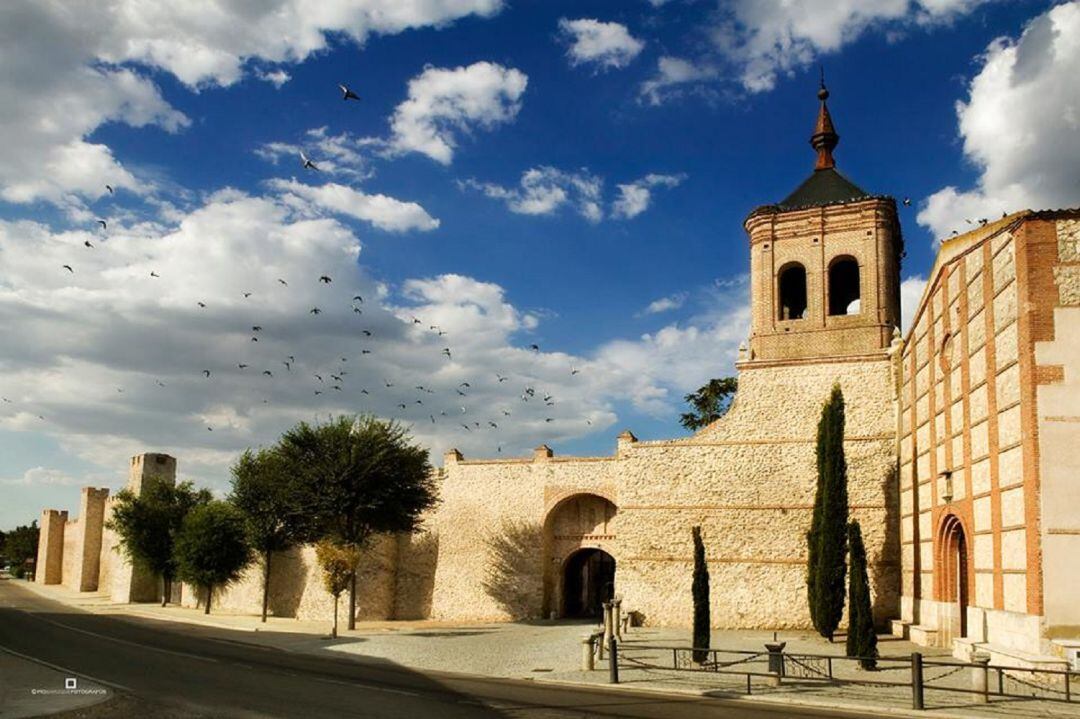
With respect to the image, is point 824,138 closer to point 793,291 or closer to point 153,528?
point 793,291

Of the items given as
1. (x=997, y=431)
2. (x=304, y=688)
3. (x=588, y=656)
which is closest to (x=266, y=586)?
(x=588, y=656)

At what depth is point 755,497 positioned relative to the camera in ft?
92.6

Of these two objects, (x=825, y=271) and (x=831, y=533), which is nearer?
(x=831, y=533)

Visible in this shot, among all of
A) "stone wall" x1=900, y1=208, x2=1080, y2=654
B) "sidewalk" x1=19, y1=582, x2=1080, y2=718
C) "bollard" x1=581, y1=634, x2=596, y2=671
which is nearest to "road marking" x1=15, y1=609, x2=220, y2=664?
"sidewalk" x1=19, y1=582, x2=1080, y2=718

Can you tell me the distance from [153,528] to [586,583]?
23.4m

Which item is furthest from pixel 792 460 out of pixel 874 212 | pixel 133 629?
pixel 133 629

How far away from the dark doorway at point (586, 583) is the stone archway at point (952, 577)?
1564 cm

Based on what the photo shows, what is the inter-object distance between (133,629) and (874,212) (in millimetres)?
29384

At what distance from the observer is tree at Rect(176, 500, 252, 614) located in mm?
38094

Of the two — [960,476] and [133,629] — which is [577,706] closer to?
[960,476]

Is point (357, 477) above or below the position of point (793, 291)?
below

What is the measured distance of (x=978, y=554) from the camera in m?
18.6

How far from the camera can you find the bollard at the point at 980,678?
45.8 feet

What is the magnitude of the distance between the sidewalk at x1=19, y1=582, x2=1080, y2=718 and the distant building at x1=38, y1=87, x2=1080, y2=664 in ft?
5.50
